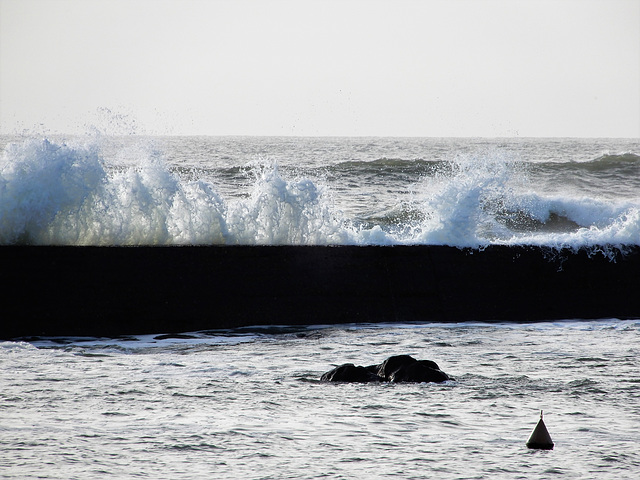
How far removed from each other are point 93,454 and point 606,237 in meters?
7.04

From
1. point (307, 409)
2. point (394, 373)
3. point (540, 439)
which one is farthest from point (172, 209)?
point (540, 439)

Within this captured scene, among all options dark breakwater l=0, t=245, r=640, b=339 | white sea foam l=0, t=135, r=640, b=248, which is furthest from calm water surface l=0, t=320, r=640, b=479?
white sea foam l=0, t=135, r=640, b=248

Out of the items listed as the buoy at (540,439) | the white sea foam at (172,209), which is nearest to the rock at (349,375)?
the buoy at (540,439)

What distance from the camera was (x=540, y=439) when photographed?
13.4ft

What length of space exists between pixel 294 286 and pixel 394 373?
8.47 feet

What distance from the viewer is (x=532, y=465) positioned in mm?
3865

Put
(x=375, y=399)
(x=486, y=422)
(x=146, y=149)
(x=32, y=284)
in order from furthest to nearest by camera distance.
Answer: (x=146, y=149)
(x=32, y=284)
(x=375, y=399)
(x=486, y=422)

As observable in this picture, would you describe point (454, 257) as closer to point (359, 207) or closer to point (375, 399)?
point (375, 399)

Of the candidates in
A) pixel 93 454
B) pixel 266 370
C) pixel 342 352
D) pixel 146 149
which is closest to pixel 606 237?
pixel 342 352

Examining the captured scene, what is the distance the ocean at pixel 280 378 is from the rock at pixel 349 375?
0.11 metres

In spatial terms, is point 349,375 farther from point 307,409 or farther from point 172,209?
point 172,209

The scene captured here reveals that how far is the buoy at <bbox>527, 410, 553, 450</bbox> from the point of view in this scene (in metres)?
4.09

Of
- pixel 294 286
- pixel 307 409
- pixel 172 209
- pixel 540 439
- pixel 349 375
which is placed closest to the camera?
pixel 540 439

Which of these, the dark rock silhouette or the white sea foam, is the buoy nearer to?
the dark rock silhouette
